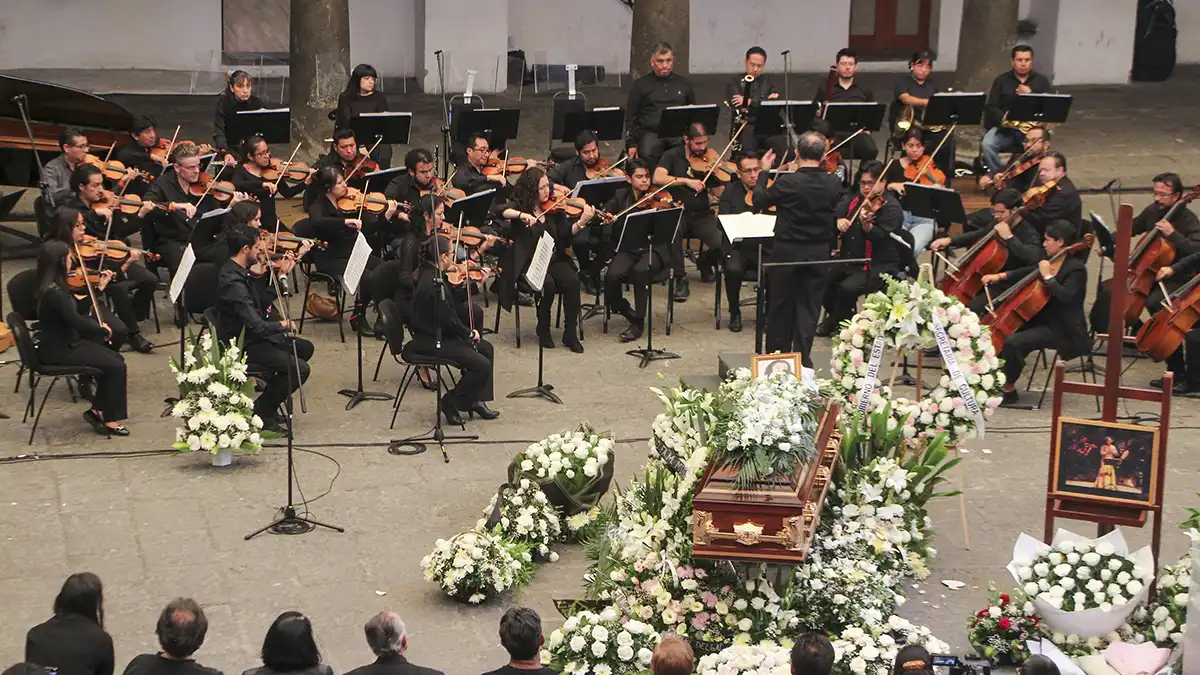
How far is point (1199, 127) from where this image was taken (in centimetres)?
2000

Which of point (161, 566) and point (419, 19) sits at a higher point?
point (419, 19)

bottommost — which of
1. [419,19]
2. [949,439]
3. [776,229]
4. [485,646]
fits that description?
[485,646]

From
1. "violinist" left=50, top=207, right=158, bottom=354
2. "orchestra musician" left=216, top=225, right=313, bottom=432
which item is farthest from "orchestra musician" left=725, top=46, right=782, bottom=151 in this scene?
"orchestra musician" left=216, top=225, right=313, bottom=432

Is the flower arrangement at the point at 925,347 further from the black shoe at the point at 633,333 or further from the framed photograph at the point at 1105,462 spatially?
the black shoe at the point at 633,333

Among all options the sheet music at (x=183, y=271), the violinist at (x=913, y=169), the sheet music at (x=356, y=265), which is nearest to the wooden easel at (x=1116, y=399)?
the sheet music at (x=356, y=265)

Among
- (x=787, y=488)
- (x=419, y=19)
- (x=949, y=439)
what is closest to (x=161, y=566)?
(x=787, y=488)

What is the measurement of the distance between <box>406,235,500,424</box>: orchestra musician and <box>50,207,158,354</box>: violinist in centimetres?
198

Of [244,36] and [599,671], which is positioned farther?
[244,36]

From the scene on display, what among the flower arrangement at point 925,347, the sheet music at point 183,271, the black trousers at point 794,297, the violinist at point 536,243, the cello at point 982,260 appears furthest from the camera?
the violinist at point 536,243

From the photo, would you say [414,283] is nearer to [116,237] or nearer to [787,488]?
[116,237]

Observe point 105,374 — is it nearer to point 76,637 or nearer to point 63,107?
point 63,107

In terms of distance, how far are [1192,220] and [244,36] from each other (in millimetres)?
12447

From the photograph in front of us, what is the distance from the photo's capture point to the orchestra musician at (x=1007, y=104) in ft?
51.0

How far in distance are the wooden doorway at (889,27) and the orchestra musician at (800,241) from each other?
36.7 feet
